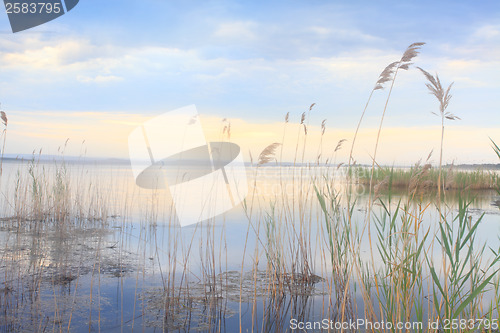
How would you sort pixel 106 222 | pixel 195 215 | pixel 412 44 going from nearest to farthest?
pixel 412 44
pixel 106 222
pixel 195 215

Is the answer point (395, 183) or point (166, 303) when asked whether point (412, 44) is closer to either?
point (166, 303)

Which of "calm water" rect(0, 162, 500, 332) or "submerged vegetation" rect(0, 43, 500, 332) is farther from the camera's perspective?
"calm water" rect(0, 162, 500, 332)

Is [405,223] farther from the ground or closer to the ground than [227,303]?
farther from the ground

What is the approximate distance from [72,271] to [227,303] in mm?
2186

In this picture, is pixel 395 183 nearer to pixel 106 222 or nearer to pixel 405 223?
pixel 106 222

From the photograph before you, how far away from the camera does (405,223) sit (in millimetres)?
2535

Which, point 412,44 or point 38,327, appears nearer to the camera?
point 412,44

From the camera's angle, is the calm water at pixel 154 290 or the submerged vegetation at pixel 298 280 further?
the calm water at pixel 154 290

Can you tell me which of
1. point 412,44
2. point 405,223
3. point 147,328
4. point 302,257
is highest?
point 412,44

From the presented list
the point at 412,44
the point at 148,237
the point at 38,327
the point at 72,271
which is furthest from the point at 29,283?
the point at 412,44

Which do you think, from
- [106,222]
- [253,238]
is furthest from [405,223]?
[106,222]

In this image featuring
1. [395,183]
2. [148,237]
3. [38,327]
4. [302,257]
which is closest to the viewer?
[38,327]

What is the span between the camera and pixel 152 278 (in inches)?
186

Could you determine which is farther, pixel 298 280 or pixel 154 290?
pixel 298 280
